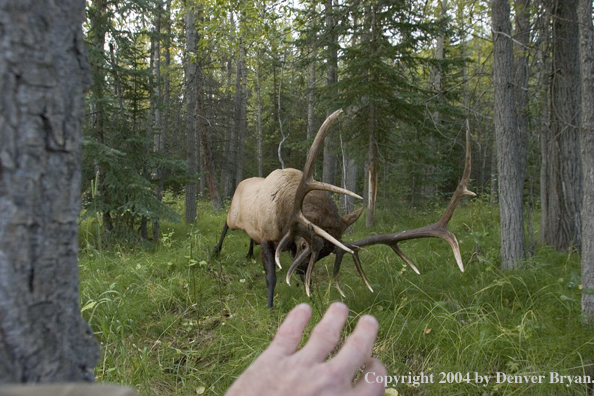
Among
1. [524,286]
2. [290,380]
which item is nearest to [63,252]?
[290,380]

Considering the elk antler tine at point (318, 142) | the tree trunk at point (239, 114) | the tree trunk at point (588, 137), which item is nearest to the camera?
the elk antler tine at point (318, 142)

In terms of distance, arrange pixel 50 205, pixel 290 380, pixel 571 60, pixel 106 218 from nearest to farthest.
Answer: pixel 290 380 < pixel 50 205 < pixel 571 60 < pixel 106 218

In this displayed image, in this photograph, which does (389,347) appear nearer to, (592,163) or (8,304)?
(592,163)

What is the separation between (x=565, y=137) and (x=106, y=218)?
313 inches

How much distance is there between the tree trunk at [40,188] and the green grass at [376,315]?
6.69 feet

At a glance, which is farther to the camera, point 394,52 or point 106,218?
point 394,52

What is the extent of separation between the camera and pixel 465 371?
10.2 feet

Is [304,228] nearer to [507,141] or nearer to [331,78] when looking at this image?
[507,141]

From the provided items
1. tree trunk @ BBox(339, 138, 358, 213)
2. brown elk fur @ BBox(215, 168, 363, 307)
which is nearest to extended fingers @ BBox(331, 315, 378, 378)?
brown elk fur @ BBox(215, 168, 363, 307)

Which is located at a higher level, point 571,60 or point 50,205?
point 571,60

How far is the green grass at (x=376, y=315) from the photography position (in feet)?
10.2

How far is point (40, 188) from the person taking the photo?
3.42 feet

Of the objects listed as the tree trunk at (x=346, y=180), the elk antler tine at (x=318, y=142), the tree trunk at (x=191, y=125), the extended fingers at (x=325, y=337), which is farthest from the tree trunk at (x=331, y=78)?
the extended fingers at (x=325, y=337)

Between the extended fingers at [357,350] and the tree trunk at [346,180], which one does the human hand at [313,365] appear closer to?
the extended fingers at [357,350]
